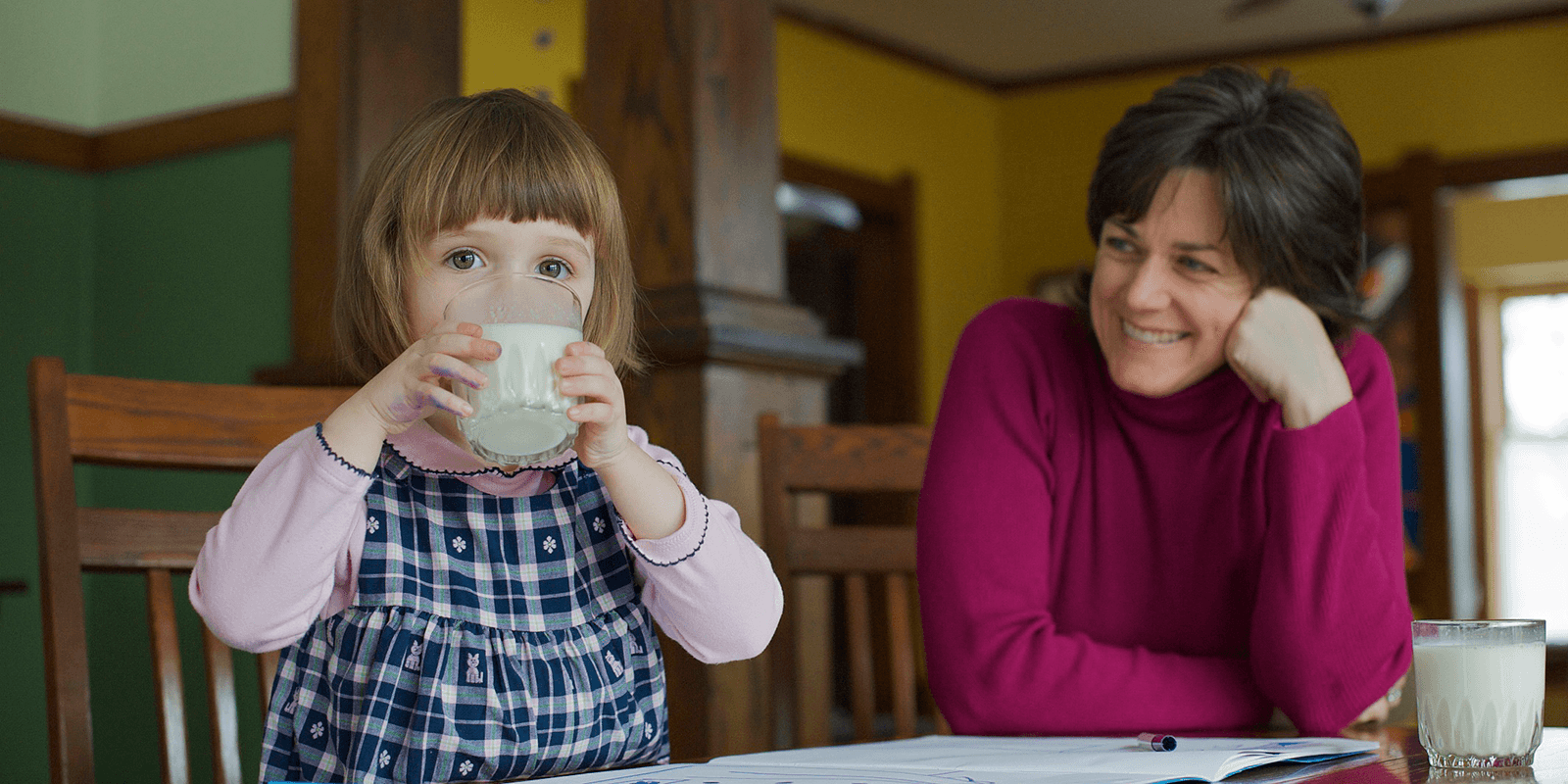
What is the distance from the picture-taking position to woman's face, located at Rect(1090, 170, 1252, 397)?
141 centimetres

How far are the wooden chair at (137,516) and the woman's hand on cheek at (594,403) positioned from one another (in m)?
0.50

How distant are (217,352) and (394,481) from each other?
163 centimetres

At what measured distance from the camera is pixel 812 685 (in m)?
2.39

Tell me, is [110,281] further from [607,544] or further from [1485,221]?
[1485,221]

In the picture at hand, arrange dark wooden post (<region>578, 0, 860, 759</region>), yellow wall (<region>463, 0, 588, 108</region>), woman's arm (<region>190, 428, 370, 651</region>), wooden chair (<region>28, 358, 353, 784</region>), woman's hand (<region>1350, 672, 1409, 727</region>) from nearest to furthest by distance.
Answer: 1. woman's arm (<region>190, 428, 370, 651</region>)
2. wooden chair (<region>28, 358, 353, 784</region>)
3. woman's hand (<region>1350, 672, 1409, 727</region>)
4. dark wooden post (<region>578, 0, 860, 759</region>)
5. yellow wall (<region>463, 0, 588, 108</region>)

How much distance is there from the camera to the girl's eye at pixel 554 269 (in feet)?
3.40

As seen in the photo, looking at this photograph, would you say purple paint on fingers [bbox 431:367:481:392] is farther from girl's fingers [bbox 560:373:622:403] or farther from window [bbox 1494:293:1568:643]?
window [bbox 1494:293:1568:643]

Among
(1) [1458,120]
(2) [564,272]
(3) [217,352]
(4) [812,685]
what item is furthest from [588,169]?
(1) [1458,120]

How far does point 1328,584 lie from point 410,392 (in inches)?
35.5

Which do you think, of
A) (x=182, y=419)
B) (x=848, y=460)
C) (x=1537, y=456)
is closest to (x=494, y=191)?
(x=182, y=419)

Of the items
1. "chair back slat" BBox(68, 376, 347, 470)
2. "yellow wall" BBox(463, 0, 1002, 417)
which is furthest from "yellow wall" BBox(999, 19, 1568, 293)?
"chair back slat" BBox(68, 376, 347, 470)

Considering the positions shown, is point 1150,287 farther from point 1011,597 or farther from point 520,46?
point 520,46

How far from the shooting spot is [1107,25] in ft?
20.1

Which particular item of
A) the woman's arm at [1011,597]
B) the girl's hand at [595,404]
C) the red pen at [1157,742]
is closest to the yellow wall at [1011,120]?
the woman's arm at [1011,597]
